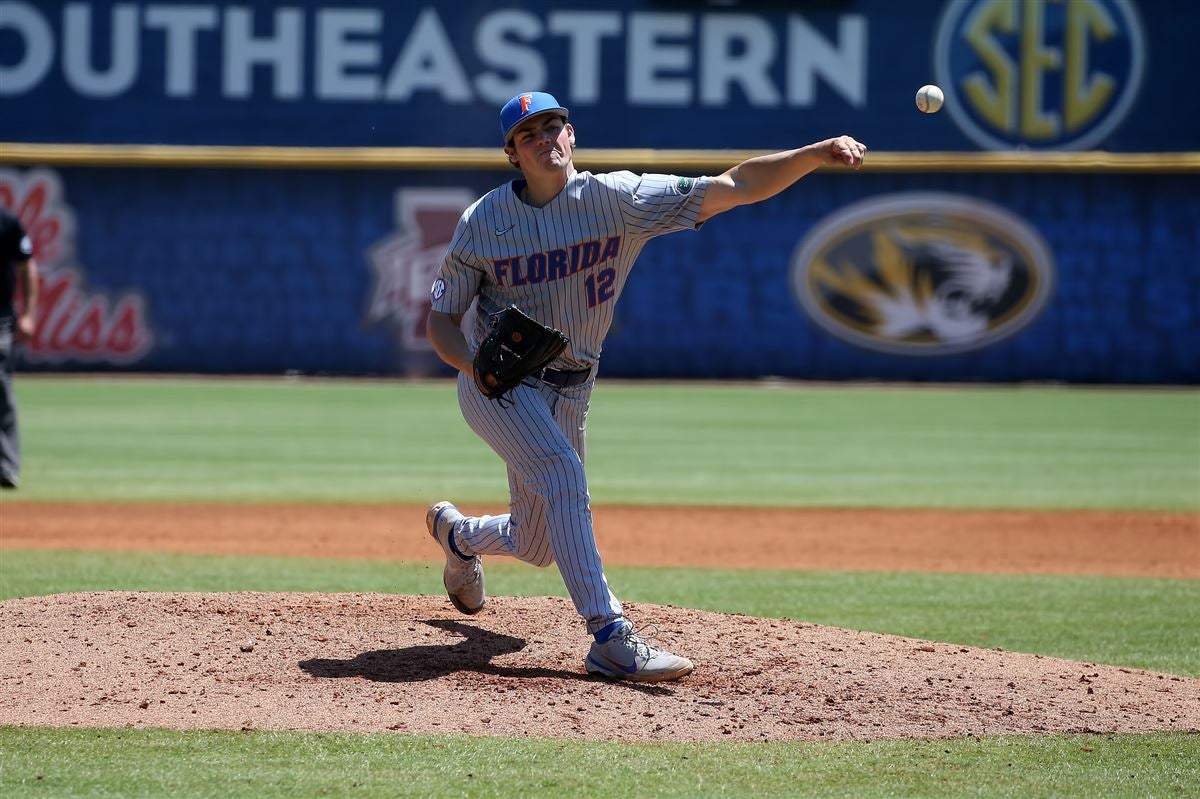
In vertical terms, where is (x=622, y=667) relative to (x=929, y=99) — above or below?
below

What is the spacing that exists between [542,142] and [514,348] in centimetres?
67

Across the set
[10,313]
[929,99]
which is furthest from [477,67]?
[929,99]

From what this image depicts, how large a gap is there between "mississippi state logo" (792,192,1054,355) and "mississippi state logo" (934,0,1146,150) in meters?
1.32

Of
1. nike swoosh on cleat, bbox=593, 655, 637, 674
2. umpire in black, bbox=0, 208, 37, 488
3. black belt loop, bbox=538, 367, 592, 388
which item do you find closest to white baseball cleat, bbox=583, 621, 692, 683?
nike swoosh on cleat, bbox=593, 655, 637, 674

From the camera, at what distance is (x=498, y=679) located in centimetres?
525

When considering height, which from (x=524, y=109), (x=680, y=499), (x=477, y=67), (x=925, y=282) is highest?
(x=477, y=67)

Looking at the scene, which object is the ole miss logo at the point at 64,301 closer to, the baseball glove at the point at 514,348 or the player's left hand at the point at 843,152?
the baseball glove at the point at 514,348

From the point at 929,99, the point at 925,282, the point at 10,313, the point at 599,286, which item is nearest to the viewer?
the point at 599,286

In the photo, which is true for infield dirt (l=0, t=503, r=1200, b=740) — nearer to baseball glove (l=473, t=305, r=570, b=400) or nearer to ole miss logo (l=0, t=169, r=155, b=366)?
baseball glove (l=473, t=305, r=570, b=400)

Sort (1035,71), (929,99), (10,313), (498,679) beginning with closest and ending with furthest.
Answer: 1. (498,679)
2. (929,99)
3. (10,313)
4. (1035,71)

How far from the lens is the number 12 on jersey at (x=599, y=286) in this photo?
536 centimetres

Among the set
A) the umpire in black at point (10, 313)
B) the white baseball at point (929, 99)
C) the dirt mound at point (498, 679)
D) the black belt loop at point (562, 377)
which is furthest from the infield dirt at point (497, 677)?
the umpire in black at point (10, 313)

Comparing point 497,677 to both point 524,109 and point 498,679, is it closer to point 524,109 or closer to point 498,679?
point 498,679

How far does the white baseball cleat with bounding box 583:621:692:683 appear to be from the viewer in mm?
5188
